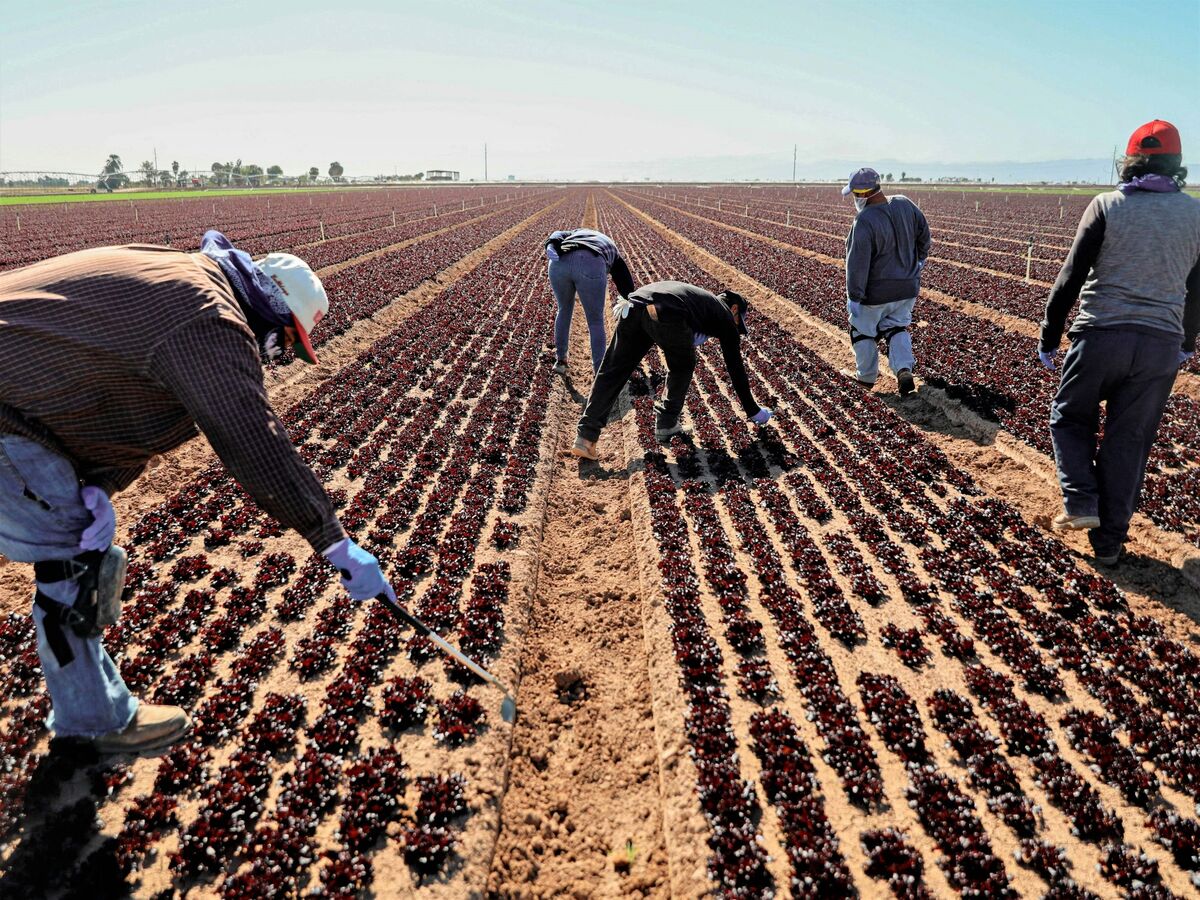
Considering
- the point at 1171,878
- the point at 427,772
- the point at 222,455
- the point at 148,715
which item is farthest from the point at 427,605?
the point at 1171,878

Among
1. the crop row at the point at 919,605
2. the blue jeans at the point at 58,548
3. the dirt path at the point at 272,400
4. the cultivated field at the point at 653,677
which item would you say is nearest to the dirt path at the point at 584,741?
the cultivated field at the point at 653,677

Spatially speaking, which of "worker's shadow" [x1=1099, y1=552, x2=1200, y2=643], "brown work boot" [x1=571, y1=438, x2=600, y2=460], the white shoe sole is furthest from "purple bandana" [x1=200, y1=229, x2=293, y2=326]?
"worker's shadow" [x1=1099, y1=552, x2=1200, y2=643]

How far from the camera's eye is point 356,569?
11.1 ft

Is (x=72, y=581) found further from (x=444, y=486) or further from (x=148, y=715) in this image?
(x=444, y=486)

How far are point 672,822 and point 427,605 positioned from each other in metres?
2.63

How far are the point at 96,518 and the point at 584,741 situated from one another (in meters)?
3.21

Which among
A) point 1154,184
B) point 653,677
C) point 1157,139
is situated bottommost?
point 653,677

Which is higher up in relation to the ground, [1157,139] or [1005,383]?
[1157,139]

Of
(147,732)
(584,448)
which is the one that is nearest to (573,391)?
(584,448)

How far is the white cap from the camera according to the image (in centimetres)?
342

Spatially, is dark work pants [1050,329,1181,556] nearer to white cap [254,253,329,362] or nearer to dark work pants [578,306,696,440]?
dark work pants [578,306,696,440]

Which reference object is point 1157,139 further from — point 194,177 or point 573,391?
point 194,177

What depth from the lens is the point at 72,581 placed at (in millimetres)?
3400

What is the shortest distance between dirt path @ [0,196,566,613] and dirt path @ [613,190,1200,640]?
8836 mm
